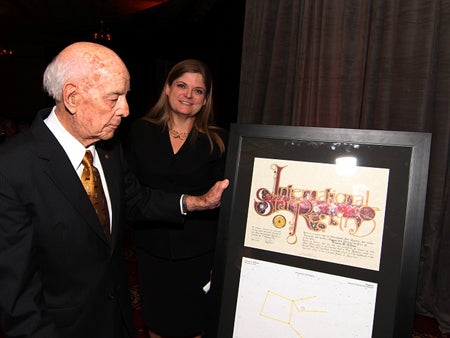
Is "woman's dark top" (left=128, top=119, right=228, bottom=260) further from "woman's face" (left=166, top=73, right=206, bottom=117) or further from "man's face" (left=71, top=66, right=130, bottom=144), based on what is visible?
"man's face" (left=71, top=66, right=130, bottom=144)

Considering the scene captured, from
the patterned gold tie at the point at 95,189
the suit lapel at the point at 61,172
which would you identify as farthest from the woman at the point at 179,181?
the suit lapel at the point at 61,172

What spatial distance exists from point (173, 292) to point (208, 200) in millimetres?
707

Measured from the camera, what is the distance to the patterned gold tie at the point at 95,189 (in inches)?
54.2

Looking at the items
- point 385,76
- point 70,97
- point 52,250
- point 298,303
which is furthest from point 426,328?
point 70,97

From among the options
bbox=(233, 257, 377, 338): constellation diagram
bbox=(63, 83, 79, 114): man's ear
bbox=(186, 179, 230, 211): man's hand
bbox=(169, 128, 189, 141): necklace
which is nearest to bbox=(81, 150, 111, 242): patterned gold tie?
bbox=(63, 83, 79, 114): man's ear

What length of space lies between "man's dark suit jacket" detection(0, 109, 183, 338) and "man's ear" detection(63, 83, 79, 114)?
0.39 ft

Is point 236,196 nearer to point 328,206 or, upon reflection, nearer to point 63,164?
point 328,206

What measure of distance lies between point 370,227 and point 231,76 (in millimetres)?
4491

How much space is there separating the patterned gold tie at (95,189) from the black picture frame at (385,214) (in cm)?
42

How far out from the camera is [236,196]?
1.39 meters

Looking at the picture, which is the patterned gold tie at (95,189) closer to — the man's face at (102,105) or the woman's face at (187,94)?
the man's face at (102,105)

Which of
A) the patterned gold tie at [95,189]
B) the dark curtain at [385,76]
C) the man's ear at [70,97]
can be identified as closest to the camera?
the man's ear at [70,97]

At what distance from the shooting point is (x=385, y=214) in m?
1.18

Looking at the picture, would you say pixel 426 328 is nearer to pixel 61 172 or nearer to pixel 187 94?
pixel 187 94
